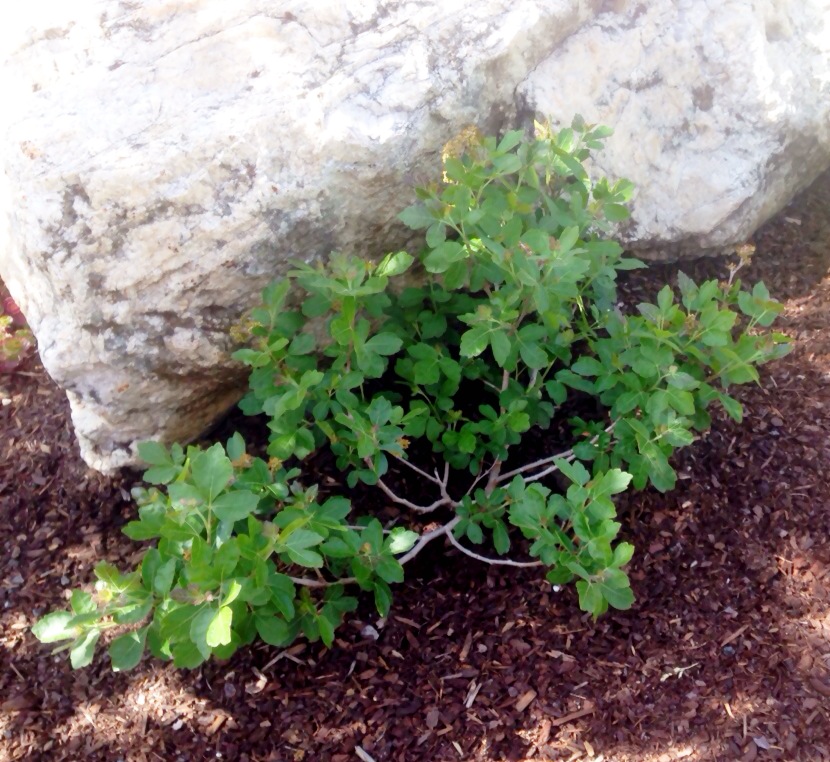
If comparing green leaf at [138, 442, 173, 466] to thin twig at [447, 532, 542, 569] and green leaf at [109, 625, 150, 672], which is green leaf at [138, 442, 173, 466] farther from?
thin twig at [447, 532, 542, 569]

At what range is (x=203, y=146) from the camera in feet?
7.59

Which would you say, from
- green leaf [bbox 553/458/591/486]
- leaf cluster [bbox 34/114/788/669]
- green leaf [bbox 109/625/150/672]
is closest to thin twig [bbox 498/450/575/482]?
leaf cluster [bbox 34/114/788/669]

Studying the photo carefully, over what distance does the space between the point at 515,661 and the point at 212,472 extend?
3.69 feet

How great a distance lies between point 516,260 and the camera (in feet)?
6.81

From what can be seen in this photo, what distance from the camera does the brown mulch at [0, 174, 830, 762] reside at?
216cm

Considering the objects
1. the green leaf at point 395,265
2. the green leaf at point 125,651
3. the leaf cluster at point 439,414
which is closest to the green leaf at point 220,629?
the leaf cluster at point 439,414

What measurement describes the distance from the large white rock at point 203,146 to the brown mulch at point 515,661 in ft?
2.03

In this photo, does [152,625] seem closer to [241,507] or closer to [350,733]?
[241,507]

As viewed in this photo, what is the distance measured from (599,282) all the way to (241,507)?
127cm

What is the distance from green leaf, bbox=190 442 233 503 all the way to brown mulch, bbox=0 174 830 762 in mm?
869

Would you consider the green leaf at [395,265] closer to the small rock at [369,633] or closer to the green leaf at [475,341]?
the green leaf at [475,341]

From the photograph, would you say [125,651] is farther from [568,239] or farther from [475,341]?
[568,239]

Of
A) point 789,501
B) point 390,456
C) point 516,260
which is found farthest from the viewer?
point 390,456

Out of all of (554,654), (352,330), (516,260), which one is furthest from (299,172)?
(554,654)
